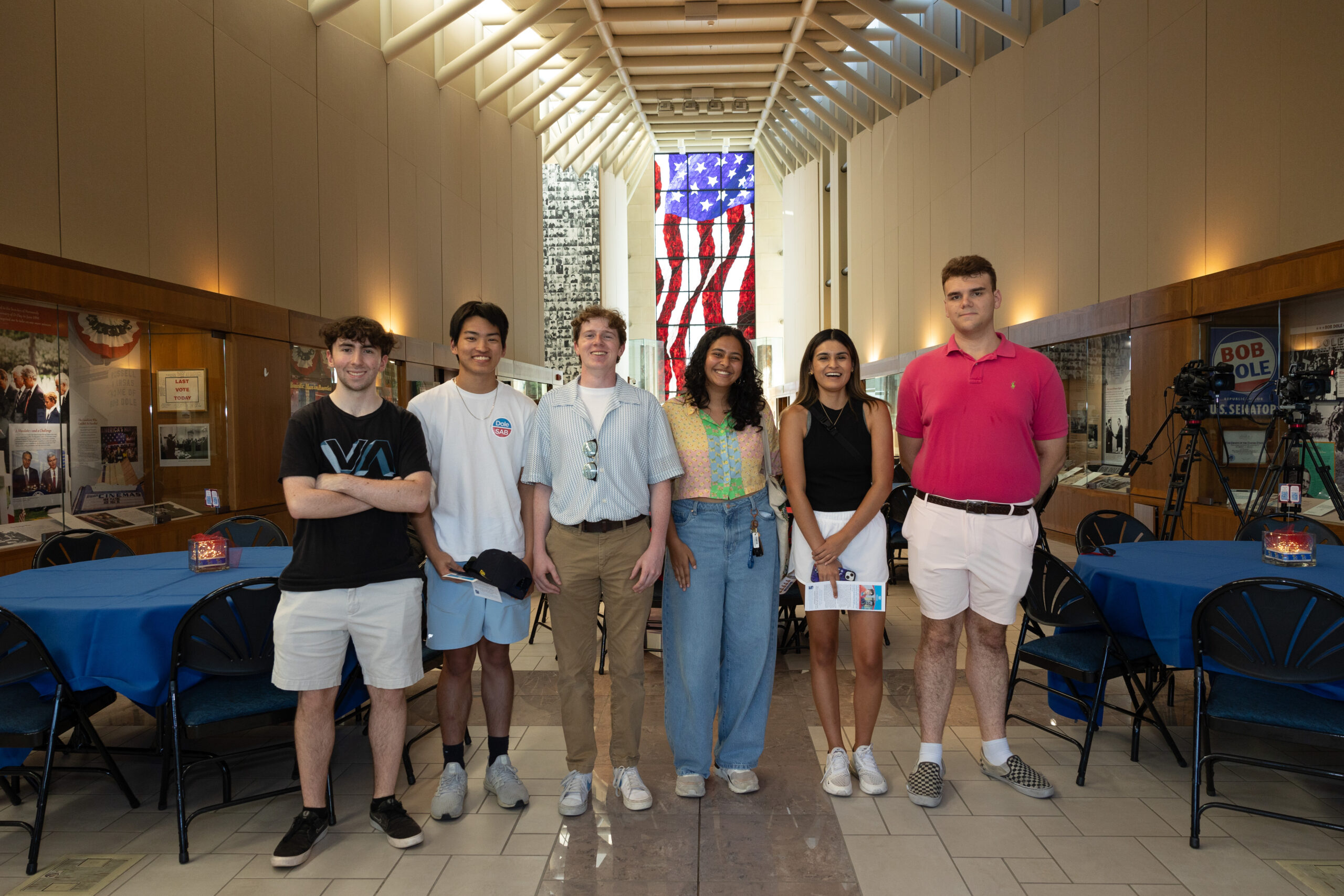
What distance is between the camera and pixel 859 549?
9.08 ft

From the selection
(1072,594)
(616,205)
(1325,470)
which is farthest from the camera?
(616,205)

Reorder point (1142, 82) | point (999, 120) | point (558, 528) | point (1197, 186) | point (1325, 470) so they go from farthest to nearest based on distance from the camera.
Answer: point (999, 120), point (1142, 82), point (1197, 186), point (1325, 470), point (558, 528)

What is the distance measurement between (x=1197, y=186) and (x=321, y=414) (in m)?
7.05

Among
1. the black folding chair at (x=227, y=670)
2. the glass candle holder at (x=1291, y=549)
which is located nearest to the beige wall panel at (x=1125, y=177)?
the glass candle holder at (x=1291, y=549)

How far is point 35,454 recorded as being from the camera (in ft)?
15.6

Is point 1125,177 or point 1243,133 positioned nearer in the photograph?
point 1243,133

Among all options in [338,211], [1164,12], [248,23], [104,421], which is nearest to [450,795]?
[104,421]

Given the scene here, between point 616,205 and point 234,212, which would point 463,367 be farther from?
point 616,205

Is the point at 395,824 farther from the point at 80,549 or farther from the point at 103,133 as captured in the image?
the point at 103,133

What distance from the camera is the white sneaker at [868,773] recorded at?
274cm

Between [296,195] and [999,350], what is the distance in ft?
24.3

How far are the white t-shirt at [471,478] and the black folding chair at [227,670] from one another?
1.84 ft

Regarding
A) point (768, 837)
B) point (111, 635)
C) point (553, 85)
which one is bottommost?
point (768, 837)

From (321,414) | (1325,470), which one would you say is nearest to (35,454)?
(321,414)
